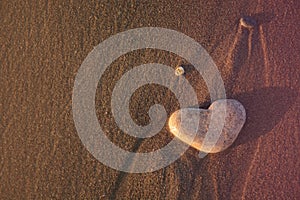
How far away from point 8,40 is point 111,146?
4.88 feet

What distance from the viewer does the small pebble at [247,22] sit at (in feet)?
12.2

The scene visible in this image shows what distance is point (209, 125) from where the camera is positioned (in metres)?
3.58

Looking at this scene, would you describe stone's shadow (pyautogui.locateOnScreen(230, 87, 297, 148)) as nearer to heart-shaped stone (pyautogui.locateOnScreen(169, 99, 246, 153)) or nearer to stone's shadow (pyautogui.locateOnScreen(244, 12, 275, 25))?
heart-shaped stone (pyautogui.locateOnScreen(169, 99, 246, 153))

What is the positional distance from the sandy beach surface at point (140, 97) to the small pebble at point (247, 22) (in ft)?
0.17

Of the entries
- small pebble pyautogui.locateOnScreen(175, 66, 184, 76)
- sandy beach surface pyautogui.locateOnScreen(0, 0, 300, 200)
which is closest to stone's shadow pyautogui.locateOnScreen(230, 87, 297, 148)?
sandy beach surface pyautogui.locateOnScreen(0, 0, 300, 200)

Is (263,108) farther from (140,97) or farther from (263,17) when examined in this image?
(140,97)

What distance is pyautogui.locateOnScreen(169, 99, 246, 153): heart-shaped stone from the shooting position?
3568 mm

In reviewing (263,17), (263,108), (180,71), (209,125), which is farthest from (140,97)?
(263,17)

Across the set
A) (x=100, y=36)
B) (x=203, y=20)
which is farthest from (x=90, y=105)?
(x=203, y=20)

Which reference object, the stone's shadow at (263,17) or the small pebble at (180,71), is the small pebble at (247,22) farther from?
the small pebble at (180,71)

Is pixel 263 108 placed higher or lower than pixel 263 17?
lower

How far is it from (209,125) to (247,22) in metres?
1.12

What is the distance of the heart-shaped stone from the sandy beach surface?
0.10 m

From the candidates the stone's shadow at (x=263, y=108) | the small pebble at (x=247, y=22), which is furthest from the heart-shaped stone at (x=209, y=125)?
the small pebble at (x=247, y=22)
